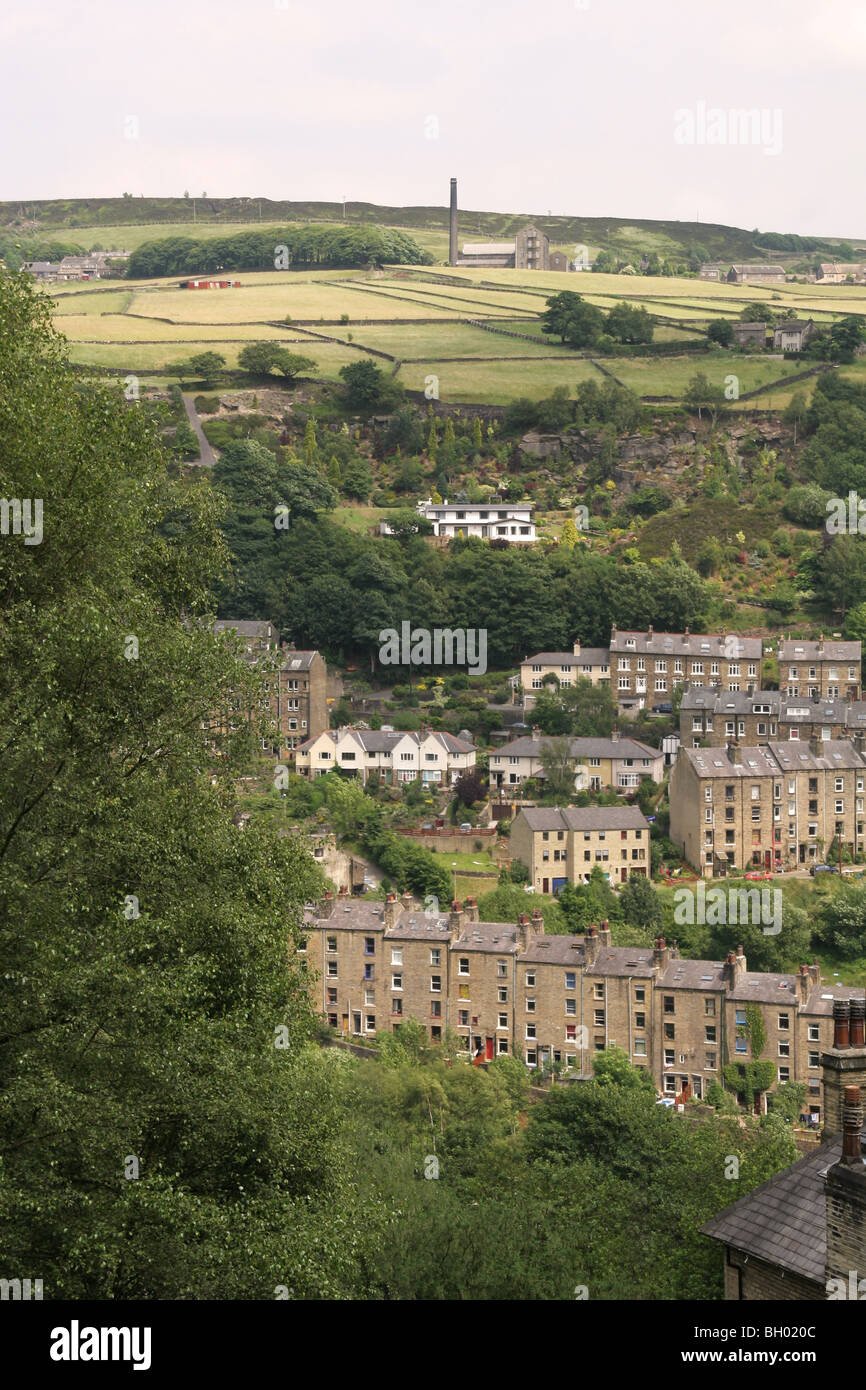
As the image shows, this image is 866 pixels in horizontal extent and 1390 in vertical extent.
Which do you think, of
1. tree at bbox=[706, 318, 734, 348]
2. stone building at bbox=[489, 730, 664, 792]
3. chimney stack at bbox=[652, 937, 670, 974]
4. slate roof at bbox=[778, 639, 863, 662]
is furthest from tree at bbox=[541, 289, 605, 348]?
chimney stack at bbox=[652, 937, 670, 974]

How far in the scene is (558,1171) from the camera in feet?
117

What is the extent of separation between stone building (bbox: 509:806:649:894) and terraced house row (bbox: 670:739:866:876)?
256 cm

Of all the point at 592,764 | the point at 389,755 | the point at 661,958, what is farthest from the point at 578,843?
the point at 661,958

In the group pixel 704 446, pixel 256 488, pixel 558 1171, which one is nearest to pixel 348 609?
pixel 256 488

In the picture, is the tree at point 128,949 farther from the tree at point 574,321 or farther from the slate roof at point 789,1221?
the tree at point 574,321

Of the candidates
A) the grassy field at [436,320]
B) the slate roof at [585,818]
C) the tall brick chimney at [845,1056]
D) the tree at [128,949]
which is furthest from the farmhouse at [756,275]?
the tree at [128,949]

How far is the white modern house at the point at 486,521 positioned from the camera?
9294cm

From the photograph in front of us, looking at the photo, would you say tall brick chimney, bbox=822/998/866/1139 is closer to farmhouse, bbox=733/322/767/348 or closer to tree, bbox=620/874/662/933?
tree, bbox=620/874/662/933

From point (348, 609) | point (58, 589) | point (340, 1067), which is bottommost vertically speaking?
point (340, 1067)

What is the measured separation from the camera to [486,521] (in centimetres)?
9344

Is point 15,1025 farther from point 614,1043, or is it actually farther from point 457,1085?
point 614,1043

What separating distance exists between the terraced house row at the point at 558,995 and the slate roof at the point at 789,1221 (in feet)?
91.9

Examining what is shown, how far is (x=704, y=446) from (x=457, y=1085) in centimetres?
7030

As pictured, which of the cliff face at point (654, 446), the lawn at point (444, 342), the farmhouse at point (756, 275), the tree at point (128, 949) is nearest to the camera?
the tree at point (128, 949)
